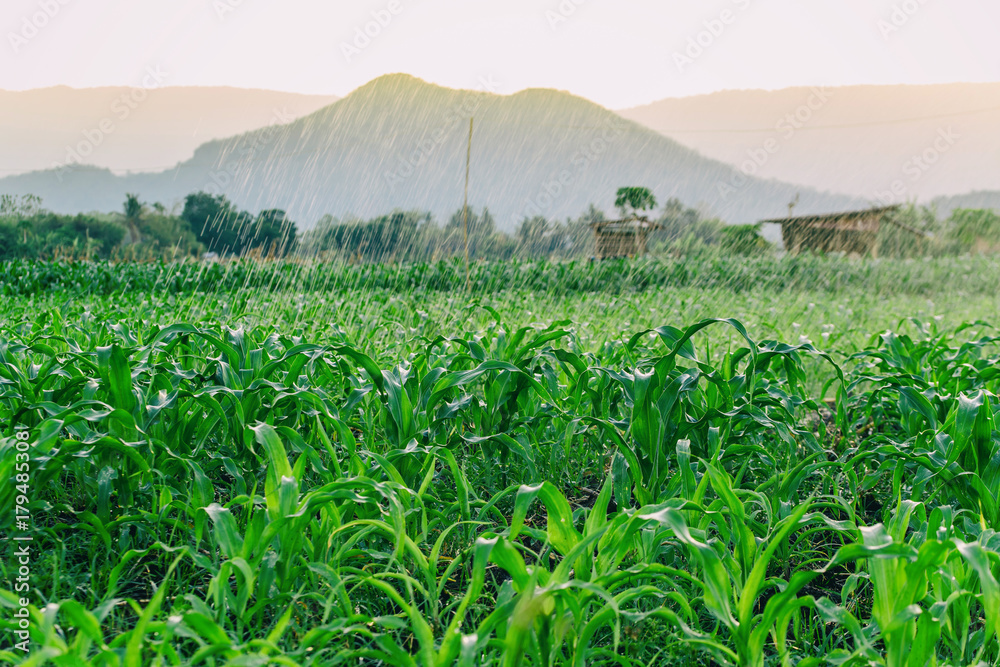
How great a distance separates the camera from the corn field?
1.07 metres

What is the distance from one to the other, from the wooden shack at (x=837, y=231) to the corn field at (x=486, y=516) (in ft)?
88.0

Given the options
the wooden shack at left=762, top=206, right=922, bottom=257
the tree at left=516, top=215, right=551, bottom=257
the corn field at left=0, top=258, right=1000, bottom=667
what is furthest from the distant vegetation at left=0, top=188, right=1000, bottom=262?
the corn field at left=0, top=258, right=1000, bottom=667

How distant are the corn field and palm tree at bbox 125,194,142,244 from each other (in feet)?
150

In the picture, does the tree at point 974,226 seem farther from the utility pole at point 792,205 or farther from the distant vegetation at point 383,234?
the utility pole at point 792,205

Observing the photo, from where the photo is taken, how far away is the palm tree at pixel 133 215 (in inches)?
1624

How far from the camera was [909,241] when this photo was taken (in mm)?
36375

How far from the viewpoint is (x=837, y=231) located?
27.8 m

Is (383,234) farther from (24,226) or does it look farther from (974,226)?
(974,226)

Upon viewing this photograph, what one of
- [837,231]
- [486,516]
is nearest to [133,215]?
[837,231]

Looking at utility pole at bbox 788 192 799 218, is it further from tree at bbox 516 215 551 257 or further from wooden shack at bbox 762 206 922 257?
tree at bbox 516 215 551 257

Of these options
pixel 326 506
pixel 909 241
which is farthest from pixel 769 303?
pixel 909 241

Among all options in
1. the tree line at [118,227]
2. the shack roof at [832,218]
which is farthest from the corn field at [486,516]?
the tree line at [118,227]

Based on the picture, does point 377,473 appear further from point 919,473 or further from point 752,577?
point 919,473

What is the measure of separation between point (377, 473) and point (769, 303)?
771 cm
